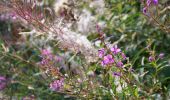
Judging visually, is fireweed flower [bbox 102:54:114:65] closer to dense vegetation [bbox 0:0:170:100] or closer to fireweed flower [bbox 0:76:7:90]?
dense vegetation [bbox 0:0:170:100]

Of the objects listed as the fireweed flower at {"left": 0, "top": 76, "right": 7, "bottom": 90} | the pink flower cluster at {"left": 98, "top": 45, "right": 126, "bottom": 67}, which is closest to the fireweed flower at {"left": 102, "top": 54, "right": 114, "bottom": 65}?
the pink flower cluster at {"left": 98, "top": 45, "right": 126, "bottom": 67}

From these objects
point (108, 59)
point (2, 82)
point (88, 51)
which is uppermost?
point (2, 82)

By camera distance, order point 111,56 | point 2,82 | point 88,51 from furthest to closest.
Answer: point 2,82
point 88,51
point 111,56

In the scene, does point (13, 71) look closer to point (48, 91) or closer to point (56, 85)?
point (48, 91)

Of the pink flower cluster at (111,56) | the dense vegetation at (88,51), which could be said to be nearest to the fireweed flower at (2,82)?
the dense vegetation at (88,51)

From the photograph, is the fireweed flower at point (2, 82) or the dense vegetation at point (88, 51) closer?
the dense vegetation at point (88, 51)

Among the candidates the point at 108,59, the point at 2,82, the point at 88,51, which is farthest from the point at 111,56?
the point at 2,82

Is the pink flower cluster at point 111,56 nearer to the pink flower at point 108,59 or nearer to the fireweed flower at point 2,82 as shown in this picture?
the pink flower at point 108,59

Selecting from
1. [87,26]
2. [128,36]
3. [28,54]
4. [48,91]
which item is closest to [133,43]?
[128,36]

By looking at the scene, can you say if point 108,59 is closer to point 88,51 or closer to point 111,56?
point 111,56
